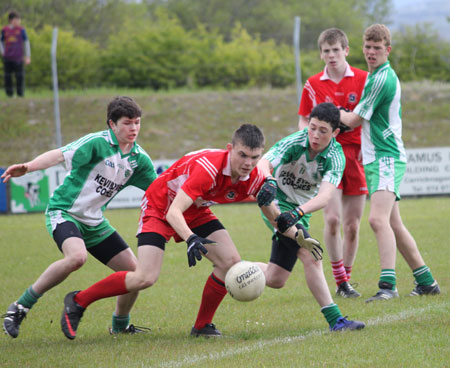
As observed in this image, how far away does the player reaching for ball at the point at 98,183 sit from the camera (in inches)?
205

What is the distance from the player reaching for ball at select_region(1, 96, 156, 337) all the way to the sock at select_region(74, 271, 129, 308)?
31 cm

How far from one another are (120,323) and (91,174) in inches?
48.6

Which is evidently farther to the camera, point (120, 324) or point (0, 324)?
point (0, 324)

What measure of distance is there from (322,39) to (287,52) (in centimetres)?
2291

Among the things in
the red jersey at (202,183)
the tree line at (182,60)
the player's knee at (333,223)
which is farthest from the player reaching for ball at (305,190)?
the tree line at (182,60)

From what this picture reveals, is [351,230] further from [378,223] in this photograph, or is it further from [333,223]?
[378,223]

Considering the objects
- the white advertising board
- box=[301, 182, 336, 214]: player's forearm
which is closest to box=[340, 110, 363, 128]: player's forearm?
box=[301, 182, 336, 214]: player's forearm

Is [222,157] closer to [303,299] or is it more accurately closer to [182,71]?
[303,299]

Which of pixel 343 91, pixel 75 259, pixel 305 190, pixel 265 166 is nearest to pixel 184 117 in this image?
pixel 343 91

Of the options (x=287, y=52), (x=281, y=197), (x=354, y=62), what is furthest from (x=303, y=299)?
(x=287, y=52)

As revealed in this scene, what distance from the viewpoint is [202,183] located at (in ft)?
15.1

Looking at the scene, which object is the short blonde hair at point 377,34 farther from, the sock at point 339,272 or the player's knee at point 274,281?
the player's knee at point 274,281

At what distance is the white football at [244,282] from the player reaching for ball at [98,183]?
948mm

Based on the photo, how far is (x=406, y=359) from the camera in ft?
13.1
